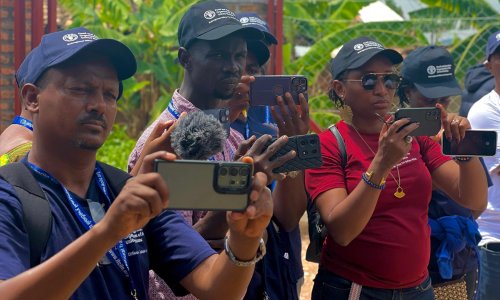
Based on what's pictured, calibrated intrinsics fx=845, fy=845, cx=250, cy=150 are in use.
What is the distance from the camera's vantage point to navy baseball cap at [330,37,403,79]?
11.9ft

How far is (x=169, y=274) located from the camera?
2.45 meters

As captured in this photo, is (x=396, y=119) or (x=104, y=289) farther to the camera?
(x=396, y=119)

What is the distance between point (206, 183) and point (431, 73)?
8.62 ft

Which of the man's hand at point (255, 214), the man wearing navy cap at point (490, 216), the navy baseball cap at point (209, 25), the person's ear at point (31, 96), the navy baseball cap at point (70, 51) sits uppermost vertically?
the navy baseball cap at point (209, 25)

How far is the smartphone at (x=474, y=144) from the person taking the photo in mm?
3562

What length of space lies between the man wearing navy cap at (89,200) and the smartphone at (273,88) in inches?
29.3

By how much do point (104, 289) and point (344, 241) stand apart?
1.37 m

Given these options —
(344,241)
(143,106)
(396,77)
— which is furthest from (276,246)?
(143,106)

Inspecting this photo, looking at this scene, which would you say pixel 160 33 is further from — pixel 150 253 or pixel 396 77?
pixel 150 253

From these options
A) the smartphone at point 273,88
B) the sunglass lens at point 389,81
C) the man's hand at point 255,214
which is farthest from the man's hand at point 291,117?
the man's hand at point 255,214

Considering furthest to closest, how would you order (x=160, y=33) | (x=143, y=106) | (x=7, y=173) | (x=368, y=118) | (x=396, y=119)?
(x=143, y=106)
(x=160, y=33)
(x=368, y=118)
(x=396, y=119)
(x=7, y=173)

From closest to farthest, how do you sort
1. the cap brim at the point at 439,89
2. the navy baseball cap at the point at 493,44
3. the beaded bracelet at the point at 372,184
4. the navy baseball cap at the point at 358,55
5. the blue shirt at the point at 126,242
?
the blue shirt at the point at 126,242, the beaded bracelet at the point at 372,184, the navy baseball cap at the point at 358,55, the cap brim at the point at 439,89, the navy baseball cap at the point at 493,44

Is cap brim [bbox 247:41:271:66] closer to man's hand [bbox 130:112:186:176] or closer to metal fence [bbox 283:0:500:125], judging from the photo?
man's hand [bbox 130:112:186:176]

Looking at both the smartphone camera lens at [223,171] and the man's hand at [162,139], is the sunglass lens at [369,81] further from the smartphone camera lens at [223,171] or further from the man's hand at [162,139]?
the smartphone camera lens at [223,171]
